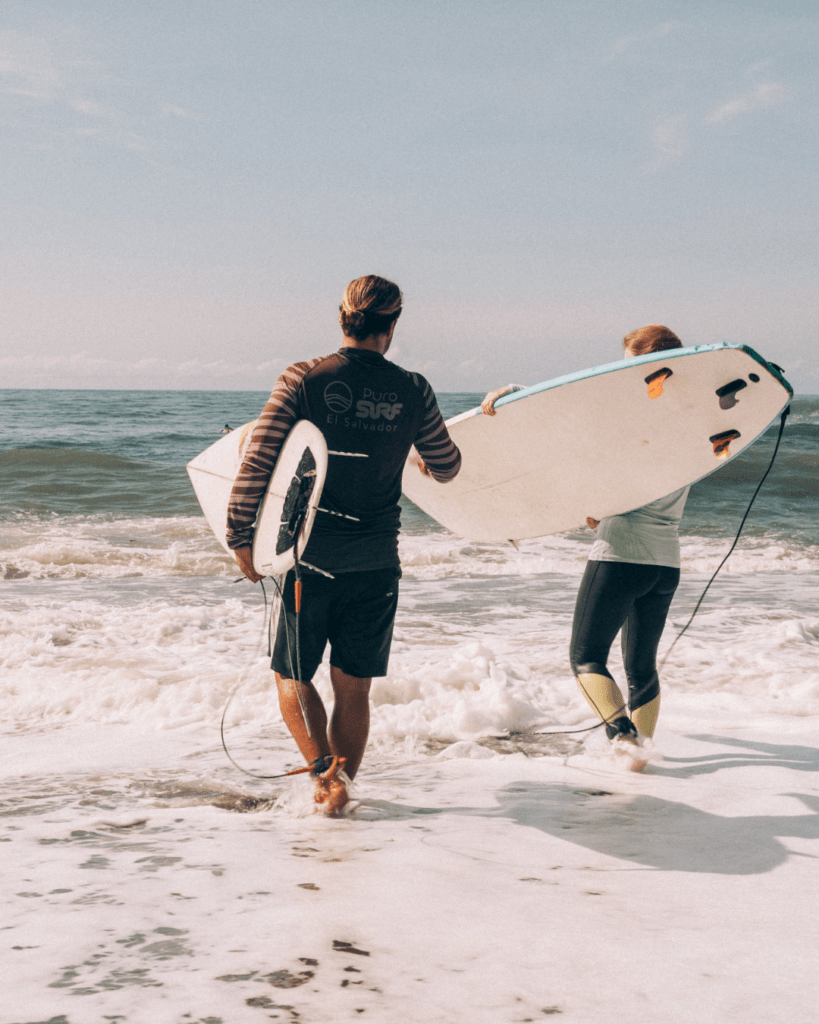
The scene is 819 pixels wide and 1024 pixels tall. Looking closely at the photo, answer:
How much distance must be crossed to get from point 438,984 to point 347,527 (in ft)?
4.04

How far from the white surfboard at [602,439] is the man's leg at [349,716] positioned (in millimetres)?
938

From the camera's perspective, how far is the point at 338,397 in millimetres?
2268

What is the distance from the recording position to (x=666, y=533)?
294 cm

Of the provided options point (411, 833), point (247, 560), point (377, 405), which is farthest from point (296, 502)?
point (411, 833)

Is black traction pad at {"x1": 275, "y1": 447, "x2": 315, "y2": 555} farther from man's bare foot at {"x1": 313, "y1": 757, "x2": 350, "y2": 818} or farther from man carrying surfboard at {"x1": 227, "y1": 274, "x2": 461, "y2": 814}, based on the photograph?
man's bare foot at {"x1": 313, "y1": 757, "x2": 350, "y2": 818}

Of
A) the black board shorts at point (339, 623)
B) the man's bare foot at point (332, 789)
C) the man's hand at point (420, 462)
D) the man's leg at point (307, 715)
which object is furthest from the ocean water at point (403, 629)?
the man's hand at point (420, 462)

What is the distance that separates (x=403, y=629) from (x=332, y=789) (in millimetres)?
3369

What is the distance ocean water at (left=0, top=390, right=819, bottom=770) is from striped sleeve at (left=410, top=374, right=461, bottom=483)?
142 cm

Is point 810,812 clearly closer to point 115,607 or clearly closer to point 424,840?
point 424,840

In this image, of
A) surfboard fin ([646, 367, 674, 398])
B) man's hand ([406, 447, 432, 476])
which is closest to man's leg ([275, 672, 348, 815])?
man's hand ([406, 447, 432, 476])

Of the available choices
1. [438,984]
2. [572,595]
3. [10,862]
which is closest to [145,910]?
[10,862]

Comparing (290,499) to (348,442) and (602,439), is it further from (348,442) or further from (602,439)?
(602,439)

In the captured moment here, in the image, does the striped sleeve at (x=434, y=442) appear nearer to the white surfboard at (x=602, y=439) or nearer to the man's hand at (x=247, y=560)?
the white surfboard at (x=602, y=439)

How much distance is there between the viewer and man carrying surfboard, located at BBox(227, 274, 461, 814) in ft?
7.49
